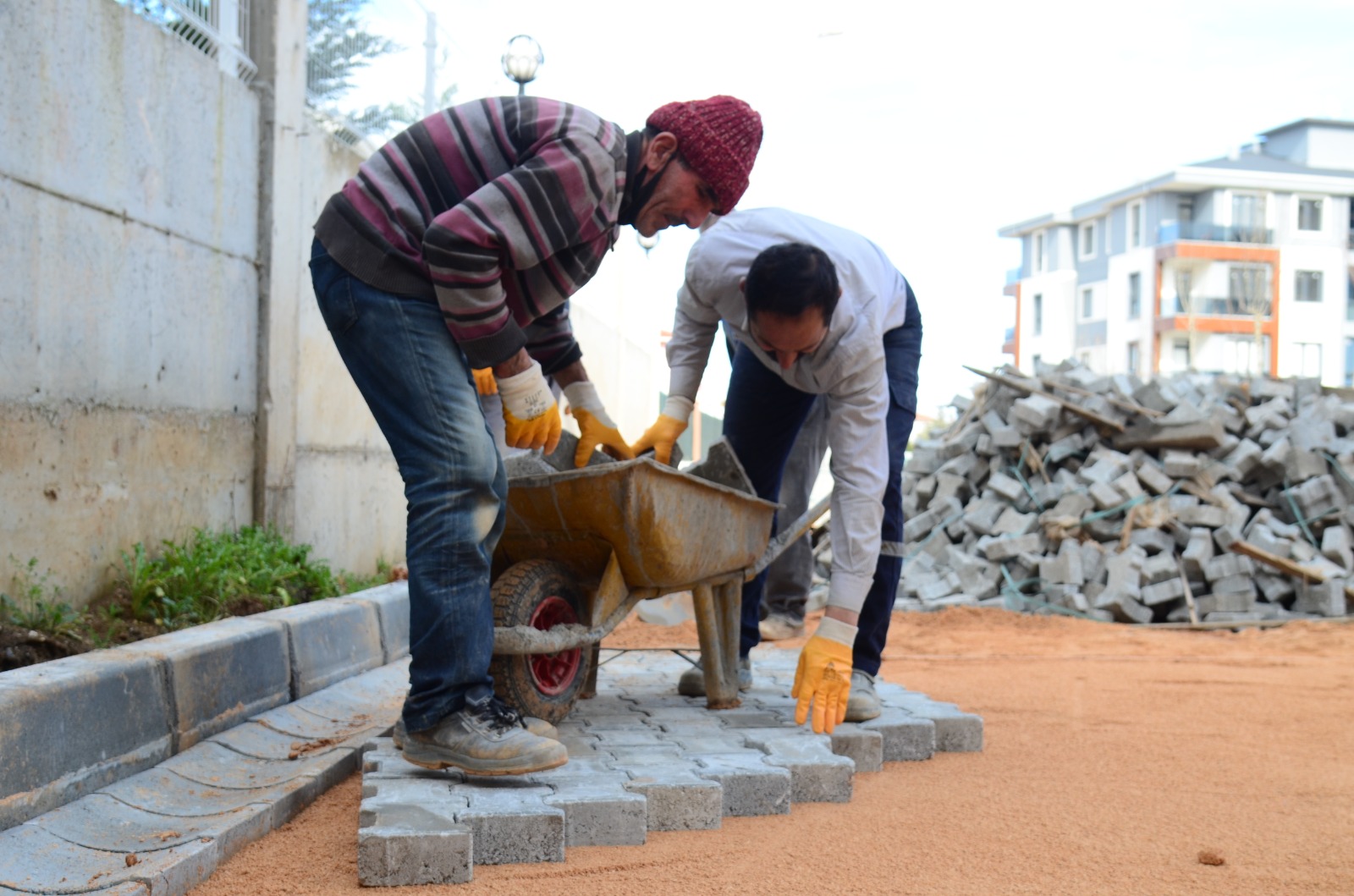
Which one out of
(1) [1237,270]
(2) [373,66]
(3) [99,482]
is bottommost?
(3) [99,482]

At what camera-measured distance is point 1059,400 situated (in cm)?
883

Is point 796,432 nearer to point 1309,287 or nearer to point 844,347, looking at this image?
point 844,347

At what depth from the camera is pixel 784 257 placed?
3102 mm

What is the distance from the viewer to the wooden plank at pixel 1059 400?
870 cm

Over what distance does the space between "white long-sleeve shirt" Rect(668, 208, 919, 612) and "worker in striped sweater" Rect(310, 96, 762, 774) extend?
2.54 ft

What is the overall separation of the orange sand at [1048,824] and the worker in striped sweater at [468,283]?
37cm

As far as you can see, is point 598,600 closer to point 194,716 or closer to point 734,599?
point 734,599

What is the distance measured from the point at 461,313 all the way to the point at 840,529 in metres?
1.40

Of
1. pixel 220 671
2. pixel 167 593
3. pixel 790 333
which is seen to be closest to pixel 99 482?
pixel 167 593

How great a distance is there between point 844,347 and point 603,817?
1.50 meters

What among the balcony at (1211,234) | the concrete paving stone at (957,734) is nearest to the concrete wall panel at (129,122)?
the concrete paving stone at (957,734)

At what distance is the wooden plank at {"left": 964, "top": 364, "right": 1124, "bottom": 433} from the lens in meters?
8.70

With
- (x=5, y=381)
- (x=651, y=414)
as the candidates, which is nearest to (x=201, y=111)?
(x=5, y=381)

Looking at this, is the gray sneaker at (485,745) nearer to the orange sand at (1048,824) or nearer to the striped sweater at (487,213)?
the orange sand at (1048,824)
